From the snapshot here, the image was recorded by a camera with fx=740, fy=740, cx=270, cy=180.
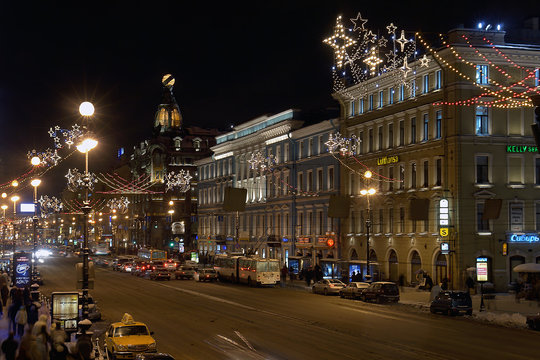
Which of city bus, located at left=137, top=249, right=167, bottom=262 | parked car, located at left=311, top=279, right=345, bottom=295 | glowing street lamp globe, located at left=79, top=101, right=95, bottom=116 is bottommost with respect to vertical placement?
parked car, located at left=311, top=279, right=345, bottom=295

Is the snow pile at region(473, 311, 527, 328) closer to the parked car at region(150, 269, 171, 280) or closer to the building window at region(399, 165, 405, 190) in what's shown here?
the building window at region(399, 165, 405, 190)

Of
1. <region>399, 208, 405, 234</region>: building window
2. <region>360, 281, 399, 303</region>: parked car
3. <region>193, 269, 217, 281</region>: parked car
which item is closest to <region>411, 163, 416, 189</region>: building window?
<region>399, 208, 405, 234</region>: building window

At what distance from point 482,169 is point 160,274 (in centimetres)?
3149

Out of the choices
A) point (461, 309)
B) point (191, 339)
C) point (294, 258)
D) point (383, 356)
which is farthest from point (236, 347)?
point (294, 258)

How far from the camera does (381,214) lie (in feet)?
201

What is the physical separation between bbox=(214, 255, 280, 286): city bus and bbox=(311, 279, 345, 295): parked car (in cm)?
856

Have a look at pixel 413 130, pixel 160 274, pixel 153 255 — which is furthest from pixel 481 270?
pixel 153 255

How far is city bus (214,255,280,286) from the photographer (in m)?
60.3

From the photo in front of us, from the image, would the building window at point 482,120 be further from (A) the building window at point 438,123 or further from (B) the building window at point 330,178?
(B) the building window at point 330,178

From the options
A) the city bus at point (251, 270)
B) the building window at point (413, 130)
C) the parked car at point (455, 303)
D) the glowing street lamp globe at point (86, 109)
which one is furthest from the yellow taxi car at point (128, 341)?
the building window at point (413, 130)

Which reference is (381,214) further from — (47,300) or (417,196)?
(47,300)

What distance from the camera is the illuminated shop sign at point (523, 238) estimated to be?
166ft

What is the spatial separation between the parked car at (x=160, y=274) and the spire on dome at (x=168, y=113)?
84.8m

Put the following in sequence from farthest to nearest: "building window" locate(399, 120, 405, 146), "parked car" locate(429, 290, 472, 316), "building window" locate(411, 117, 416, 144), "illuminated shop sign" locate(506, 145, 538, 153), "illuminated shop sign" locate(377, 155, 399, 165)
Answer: "illuminated shop sign" locate(377, 155, 399, 165) < "building window" locate(399, 120, 405, 146) < "building window" locate(411, 117, 416, 144) < "illuminated shop sign" locate(506, 145, 538, 153) < "parked car" locate(429, 290, 472, 316)
